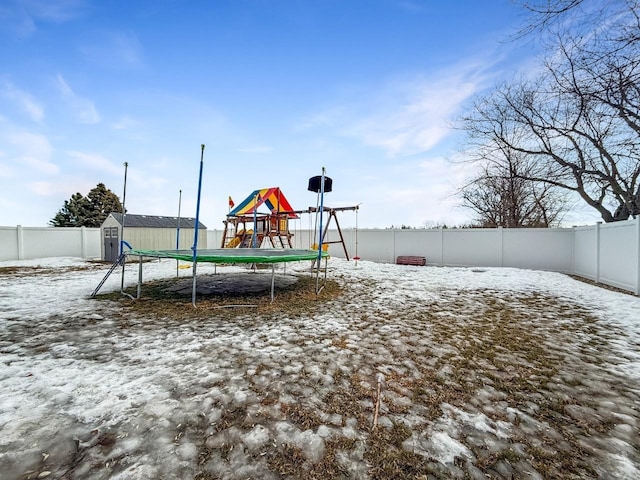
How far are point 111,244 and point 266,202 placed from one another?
699cm

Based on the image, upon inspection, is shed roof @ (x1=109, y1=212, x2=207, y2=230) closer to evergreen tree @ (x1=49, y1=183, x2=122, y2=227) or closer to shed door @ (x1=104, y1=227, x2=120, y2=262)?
shed door @ (x1=104, y1=227, x2=120, y2=262)

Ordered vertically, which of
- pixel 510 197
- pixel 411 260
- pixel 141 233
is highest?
pixel 510 197

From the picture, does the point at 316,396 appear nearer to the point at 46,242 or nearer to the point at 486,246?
the point at 486,246

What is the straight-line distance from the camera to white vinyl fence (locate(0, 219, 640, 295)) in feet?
20.2

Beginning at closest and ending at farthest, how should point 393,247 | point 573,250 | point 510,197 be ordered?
point 573,250, point 393,247, point 510,197

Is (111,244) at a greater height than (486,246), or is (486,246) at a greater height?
(486,246)

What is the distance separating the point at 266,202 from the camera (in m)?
10.3

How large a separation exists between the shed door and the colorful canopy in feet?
16.9

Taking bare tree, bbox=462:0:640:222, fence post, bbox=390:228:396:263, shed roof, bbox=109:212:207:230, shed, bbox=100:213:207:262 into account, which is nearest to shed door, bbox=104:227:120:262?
shed, bbox=100:213:207:262

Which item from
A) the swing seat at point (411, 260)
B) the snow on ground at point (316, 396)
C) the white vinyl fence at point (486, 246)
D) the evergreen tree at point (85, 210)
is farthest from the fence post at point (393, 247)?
the evergreen tree at point (85, 210)

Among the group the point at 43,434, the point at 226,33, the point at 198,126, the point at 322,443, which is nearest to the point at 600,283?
the point at 322,443

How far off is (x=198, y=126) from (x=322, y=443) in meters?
8.90

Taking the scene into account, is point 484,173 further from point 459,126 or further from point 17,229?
point 17,229

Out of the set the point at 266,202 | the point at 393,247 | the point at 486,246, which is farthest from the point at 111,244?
the point at 486,246
